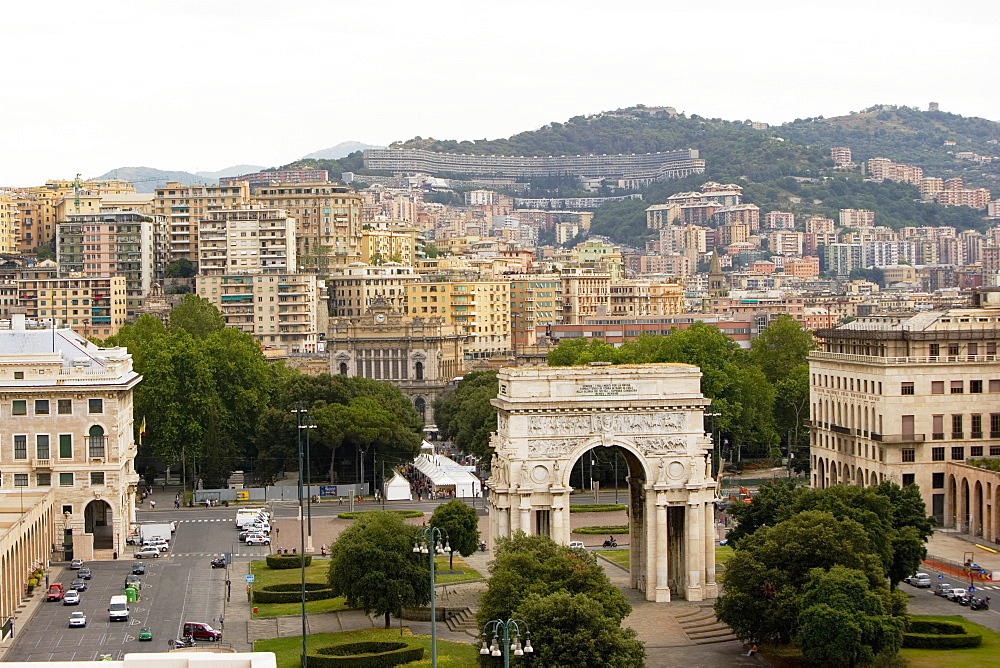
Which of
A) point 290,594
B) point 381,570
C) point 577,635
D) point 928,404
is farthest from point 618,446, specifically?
point 928,404

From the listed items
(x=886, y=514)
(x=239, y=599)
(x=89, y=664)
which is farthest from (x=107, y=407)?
(x=89, y=664)

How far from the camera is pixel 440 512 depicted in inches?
3413

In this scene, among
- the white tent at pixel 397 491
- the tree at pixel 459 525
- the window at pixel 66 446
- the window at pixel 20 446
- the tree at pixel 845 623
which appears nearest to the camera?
the tree at pixel 845 623

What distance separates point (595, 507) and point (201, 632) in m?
41.9

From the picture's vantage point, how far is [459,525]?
281 feet

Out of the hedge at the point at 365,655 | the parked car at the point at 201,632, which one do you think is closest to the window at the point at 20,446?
the parked car at the point at 201,632

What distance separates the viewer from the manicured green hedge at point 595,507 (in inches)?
4311

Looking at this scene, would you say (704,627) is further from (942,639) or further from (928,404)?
(928,404)

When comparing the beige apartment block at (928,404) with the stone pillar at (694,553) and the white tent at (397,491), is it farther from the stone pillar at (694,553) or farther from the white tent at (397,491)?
the white tent at (397,491)

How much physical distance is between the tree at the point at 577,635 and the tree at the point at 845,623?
23.5 ft

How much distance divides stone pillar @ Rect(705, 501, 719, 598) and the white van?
2429cm

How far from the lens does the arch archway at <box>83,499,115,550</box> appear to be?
98.8 metres

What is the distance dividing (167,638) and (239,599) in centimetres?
890

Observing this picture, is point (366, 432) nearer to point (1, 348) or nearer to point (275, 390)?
point (275, 390)
